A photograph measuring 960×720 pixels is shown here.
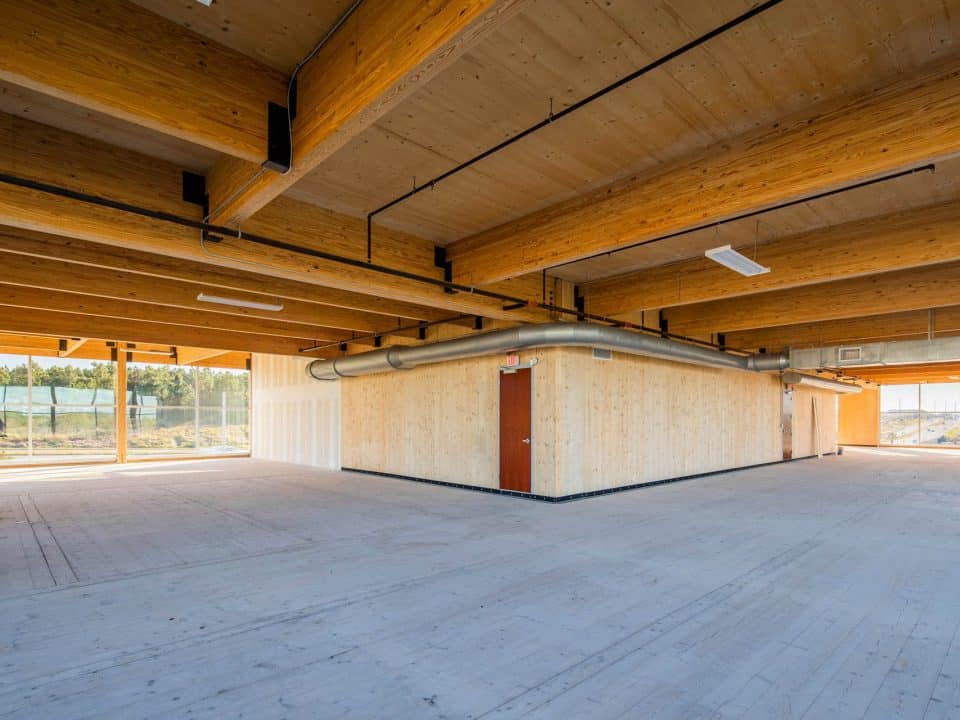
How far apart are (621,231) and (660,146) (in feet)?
2.47

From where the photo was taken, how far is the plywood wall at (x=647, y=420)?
7.48 metres

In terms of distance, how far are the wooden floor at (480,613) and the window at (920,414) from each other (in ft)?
59.8

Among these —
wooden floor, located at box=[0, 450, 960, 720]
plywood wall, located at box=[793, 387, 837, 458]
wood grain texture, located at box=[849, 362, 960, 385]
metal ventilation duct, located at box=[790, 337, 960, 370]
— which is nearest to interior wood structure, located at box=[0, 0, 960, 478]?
wooden floor, located at box=[0, 450, 960, 720]

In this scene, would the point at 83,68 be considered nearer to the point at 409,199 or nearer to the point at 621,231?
the point at 409,199

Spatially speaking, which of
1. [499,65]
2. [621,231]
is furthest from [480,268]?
[499,65]

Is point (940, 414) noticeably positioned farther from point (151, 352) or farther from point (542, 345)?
point (151, 352)

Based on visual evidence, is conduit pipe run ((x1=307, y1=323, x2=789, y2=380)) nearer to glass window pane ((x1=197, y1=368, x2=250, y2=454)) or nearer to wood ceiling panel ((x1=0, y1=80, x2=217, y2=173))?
wood ceiling panel ((x1=0, y1=80, x2=217, y2=173))

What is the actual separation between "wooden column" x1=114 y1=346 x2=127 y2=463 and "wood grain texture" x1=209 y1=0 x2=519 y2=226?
12.3 meters

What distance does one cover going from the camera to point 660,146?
3799 mm

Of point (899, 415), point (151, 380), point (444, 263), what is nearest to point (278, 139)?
point (444, 263)

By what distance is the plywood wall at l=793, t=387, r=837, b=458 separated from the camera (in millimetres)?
14016

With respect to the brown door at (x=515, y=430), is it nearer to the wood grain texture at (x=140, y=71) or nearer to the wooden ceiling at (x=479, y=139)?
the wooden ceiling at (x=479, y=139)

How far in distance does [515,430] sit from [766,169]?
16.5 ft

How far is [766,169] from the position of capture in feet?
11.8
